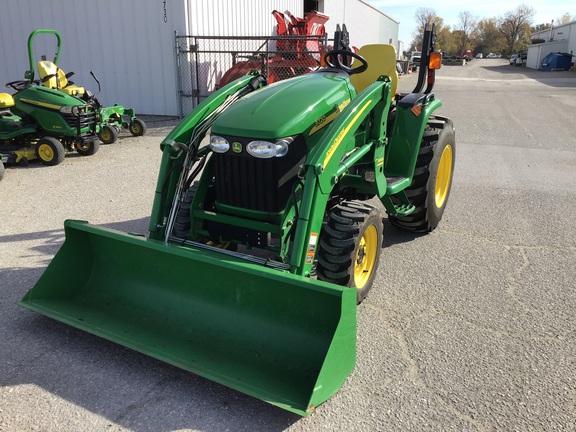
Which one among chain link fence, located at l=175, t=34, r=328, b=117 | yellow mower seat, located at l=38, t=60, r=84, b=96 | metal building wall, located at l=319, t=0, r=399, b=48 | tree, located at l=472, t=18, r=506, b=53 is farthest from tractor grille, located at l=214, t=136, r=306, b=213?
tree, located at l=472, t=18, r=506, b=53

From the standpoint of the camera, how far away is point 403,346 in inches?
134

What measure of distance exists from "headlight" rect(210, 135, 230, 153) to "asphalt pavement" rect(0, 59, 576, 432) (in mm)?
1401

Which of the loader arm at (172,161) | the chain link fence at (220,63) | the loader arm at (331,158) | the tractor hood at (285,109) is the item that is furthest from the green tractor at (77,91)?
the loader arm at (331,158)

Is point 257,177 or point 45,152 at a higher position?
point 257,177

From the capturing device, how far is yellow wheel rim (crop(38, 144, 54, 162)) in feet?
26.1

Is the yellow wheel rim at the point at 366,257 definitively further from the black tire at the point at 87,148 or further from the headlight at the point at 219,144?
the black tire at the point at 87,148

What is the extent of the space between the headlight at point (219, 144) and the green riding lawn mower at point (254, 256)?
0.01 meters

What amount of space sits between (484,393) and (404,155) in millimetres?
2193

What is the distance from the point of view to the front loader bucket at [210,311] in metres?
2.77

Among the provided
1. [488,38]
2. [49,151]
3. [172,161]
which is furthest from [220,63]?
[488,38]

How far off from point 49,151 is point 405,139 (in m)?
5.65

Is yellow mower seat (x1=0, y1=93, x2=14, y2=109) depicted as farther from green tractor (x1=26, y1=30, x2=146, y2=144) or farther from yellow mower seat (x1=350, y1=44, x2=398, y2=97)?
yellow mower seat (x1=350, y1=44, x2=398, y2=97)

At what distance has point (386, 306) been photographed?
12.8 feet

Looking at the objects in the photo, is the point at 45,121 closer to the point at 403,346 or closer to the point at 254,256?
the point at 254,256
